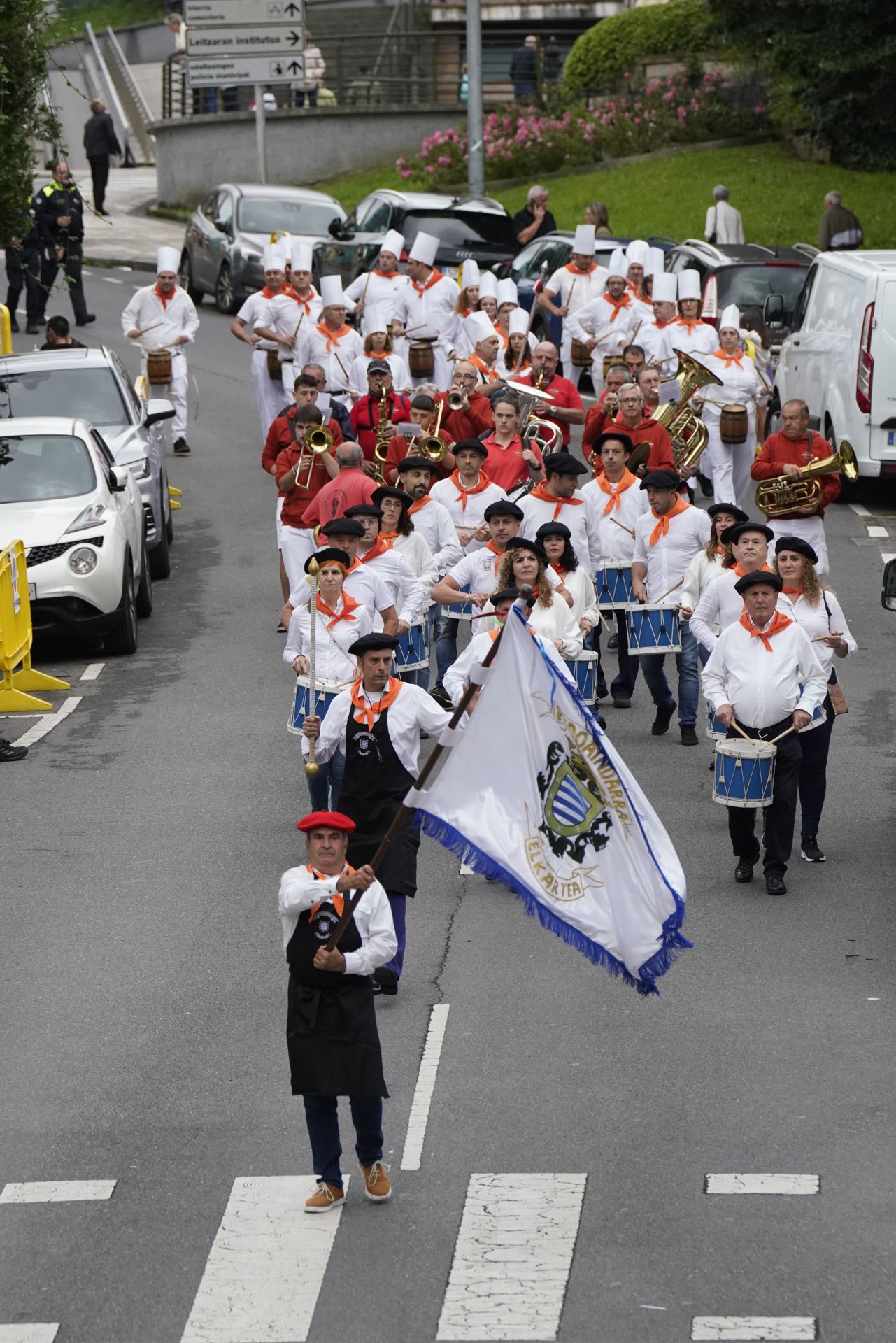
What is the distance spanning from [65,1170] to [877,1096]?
3232 millimetres

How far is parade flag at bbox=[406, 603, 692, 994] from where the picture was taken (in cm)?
834

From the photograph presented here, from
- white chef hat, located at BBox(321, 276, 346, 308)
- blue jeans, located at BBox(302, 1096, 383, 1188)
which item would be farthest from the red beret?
white chef hat, located at BBox(321, 276, 346, 308)

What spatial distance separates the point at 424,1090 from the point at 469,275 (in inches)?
548

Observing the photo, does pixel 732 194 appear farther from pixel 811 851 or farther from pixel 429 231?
pixel 811 851

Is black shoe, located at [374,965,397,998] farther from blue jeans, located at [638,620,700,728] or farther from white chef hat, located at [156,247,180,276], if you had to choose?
white chef hat, located at [156,247,180,276]

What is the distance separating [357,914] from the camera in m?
8.02

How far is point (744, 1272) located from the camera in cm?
737

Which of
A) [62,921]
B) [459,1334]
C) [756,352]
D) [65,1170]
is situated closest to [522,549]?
[62,921]

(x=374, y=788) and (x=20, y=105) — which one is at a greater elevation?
(x=20, y=105)

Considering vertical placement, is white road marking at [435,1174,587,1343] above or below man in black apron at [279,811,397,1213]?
below

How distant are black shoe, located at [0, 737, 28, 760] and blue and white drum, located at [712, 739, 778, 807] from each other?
532cm

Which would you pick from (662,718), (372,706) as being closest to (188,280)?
(662,718)

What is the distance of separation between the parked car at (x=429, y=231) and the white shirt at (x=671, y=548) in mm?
13959

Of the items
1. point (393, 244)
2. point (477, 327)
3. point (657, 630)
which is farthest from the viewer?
point (393, 244)
